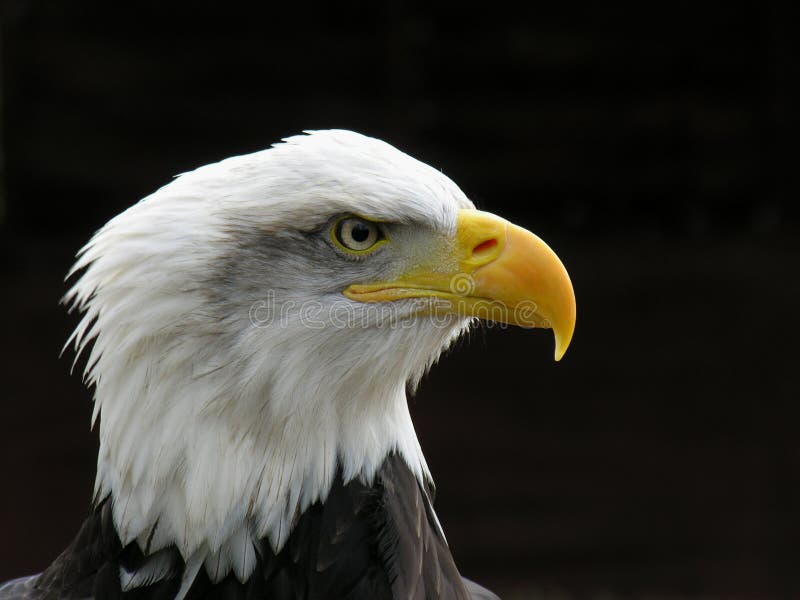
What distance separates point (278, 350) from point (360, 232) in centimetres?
27

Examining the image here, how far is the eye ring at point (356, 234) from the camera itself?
2.06m

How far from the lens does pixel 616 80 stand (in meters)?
4.63

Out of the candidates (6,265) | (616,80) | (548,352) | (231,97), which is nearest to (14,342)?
(6,265)

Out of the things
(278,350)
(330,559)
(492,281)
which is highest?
(492,281)

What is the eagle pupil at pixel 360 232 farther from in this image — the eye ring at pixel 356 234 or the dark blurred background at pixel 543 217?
the dark blurred background at pixel 543 217

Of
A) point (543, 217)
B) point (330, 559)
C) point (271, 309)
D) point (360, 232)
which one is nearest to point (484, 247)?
point (360, 232)

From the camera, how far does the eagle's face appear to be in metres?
2.01

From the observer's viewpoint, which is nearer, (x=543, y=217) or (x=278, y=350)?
(x=278, y=350)

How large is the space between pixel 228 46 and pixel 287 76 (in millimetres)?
265

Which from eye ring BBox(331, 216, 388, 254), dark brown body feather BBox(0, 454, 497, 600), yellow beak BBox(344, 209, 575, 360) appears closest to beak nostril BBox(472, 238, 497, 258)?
yellow beak BBox(344, 209, 575, 360)

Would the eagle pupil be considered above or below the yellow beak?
above

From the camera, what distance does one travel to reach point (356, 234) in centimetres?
208

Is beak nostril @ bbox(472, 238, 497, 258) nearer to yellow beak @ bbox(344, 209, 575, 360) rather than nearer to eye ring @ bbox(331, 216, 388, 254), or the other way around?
yellow beak @ bbox(344, 209, 575, 360)

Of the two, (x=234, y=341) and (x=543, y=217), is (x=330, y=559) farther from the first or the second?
(x=543, y=217)
